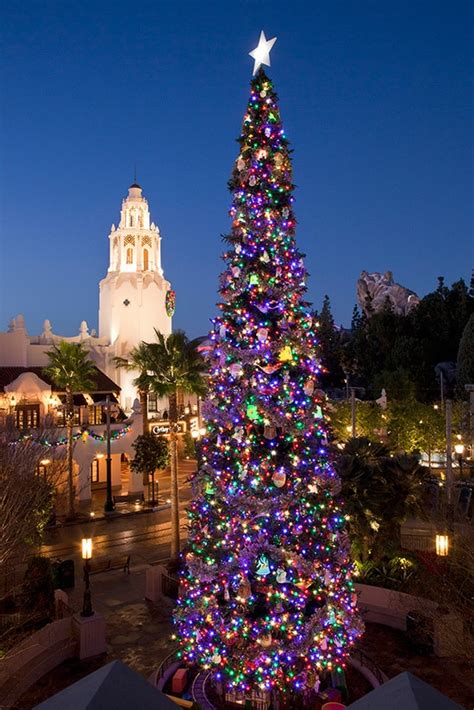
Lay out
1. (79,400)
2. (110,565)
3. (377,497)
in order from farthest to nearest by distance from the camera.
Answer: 1. (79,400)
2. (110,565)
3. (377,497)

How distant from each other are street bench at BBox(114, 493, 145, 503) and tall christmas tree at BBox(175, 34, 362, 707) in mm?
20719

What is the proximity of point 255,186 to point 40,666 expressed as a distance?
10543mm

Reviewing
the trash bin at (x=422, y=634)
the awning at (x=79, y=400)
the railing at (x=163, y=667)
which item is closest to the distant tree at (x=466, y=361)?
the awning at (x=79, y=400)

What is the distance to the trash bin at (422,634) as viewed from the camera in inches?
488

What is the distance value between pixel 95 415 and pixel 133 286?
20.4 metres

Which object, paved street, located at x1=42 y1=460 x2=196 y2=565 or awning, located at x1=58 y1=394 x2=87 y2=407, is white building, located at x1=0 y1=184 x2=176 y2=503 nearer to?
awning, located at x1=58 y1=394 x2=87 y2=407

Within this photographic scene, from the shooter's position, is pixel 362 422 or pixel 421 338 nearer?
pixel 362 422

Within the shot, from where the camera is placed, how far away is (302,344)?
32.5ft

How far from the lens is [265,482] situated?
9.59 meters

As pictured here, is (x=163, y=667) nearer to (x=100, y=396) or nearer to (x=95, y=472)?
(x=95, y=472)

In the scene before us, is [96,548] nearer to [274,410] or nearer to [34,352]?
[274,410]

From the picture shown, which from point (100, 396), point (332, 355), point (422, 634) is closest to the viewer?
point (422, 634)


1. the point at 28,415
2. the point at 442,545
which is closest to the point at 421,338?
the point at 28,415

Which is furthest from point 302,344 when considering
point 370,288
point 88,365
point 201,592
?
point 370,288
